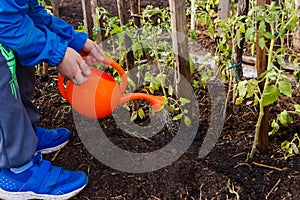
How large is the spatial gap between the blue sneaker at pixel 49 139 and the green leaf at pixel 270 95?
991 mm

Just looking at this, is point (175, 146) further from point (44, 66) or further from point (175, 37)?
point (44, 66)

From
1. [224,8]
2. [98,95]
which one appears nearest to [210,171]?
[98,95]

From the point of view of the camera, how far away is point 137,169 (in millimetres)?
1827

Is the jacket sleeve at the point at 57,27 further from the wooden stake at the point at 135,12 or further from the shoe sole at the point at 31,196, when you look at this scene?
the shoe sole at the point at 31,196

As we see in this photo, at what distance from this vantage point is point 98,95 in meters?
1.76

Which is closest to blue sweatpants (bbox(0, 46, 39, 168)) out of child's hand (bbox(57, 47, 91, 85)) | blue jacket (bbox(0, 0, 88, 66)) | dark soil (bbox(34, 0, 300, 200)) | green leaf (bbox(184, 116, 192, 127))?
blue jacket (bbox(0, 0, 88, 66))

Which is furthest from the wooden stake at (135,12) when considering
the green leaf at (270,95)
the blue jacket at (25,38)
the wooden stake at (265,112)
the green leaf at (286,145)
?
the green leaf at (286,145)

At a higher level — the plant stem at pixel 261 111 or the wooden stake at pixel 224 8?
the wooden stake at pixel 224 8

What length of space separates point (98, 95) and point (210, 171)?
58cm

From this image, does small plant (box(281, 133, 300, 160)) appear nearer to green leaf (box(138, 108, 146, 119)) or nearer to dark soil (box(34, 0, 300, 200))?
dark soil (box(34, 0, 300, 200))

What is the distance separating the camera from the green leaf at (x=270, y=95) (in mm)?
1493

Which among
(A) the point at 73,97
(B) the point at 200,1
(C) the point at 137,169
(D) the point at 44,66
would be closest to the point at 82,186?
(C) the point at 137,169

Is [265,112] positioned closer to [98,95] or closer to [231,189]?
[231,189]

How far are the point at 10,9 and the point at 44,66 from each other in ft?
3.88
